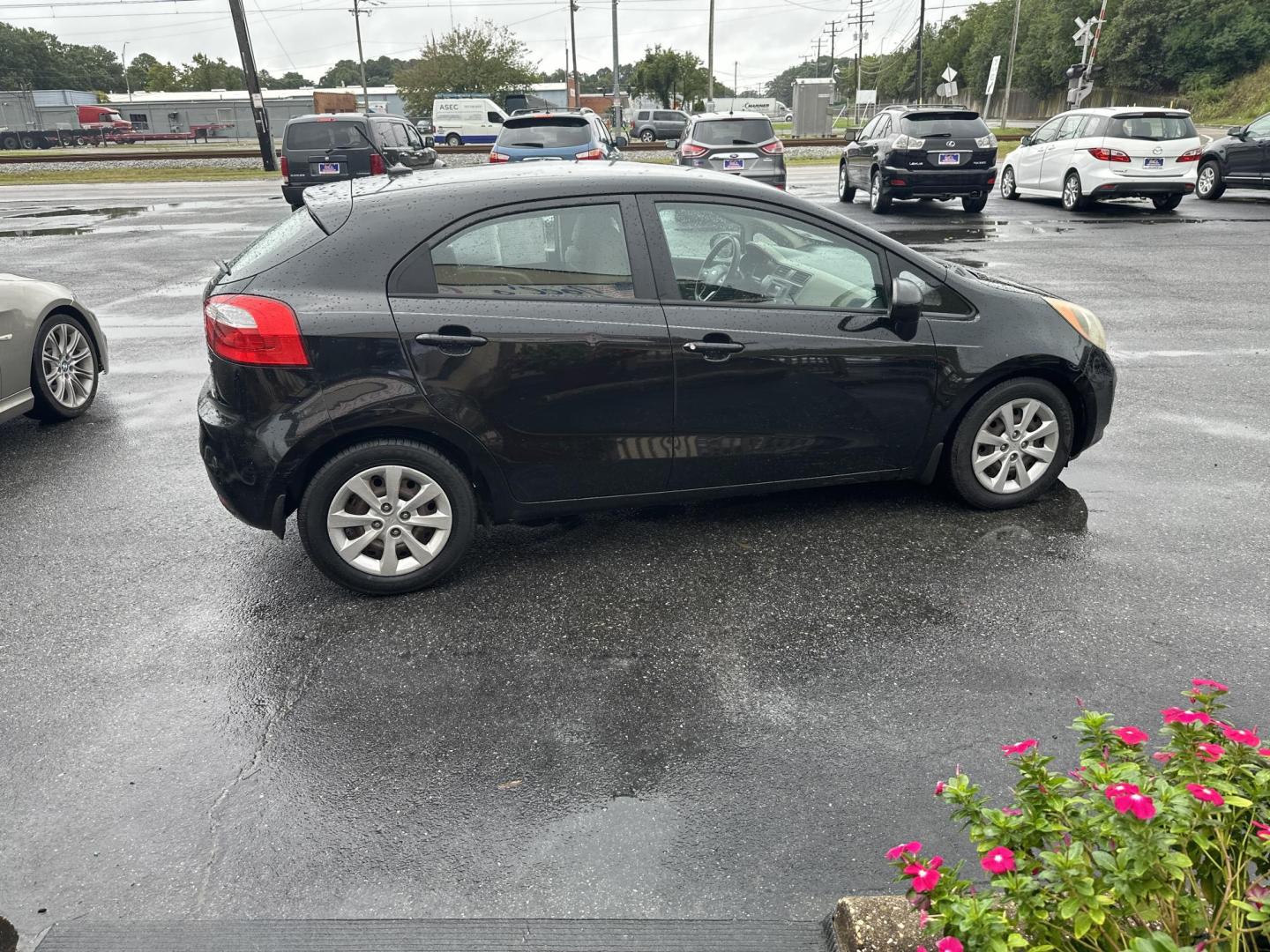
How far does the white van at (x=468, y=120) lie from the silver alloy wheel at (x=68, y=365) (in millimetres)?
44882

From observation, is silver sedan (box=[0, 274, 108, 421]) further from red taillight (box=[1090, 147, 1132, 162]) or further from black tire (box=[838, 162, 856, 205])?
red taillight (box=[1090, 147, 1132, 162])

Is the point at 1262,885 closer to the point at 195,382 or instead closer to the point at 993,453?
the point at 993,453

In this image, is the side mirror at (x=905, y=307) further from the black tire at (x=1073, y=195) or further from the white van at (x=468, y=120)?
the white van at (x=468, y=120)

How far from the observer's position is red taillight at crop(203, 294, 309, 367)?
3854 millimetres

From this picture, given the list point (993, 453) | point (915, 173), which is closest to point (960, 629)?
point (993, 453)

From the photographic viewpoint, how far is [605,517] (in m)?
4.97

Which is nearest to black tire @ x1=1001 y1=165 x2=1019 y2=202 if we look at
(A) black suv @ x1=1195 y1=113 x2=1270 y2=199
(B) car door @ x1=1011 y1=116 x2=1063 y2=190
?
(B) car door @ x1=1011 y1=116 x2=1063 y2=190

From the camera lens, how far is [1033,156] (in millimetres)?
18719

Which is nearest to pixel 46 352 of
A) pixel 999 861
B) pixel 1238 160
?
pixel 999 861

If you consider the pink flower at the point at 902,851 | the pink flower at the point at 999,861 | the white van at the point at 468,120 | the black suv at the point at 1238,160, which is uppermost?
the pink flower at the point at 999,861

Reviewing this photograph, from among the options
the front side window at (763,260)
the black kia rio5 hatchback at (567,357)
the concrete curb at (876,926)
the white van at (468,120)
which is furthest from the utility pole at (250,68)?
the concrete curb at (876,926)

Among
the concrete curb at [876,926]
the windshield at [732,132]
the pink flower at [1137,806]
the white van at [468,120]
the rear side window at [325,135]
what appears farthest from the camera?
the white van at [468,120]

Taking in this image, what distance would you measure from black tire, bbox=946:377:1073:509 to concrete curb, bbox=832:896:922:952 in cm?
281

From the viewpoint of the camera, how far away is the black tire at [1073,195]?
56.6 ft
